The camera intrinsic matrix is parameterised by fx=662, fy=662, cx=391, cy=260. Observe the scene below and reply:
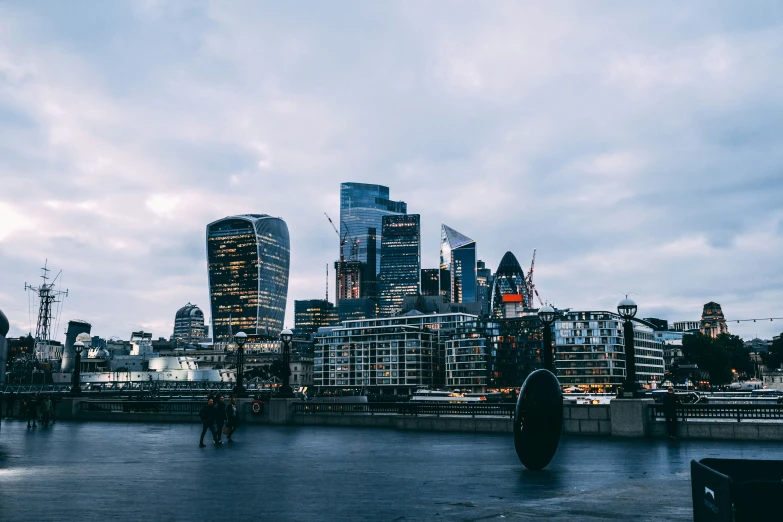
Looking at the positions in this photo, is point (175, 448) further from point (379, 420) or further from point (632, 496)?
point (632, 496)

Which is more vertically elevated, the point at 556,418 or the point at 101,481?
the point at 556,418

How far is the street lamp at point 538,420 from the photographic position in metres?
16.2

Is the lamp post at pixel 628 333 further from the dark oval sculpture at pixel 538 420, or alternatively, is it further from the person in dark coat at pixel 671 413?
the dark oval sculpture at pixel 538 420

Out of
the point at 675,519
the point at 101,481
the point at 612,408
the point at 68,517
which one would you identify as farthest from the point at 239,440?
the point at 675,519

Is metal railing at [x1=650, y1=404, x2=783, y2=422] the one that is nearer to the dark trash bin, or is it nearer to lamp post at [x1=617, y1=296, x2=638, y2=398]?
lamp post at [x1=617, y1=296, x2=638, y2=398]

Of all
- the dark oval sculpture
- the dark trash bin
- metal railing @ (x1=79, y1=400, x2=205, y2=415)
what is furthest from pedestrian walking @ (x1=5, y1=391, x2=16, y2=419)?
the dark trash bin

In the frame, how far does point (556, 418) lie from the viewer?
647 inches

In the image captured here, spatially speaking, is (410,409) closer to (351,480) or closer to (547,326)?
(547,326)

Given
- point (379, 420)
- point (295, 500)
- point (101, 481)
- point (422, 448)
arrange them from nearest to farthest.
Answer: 1. point (295, 500)
2. point (101, 481)
3. point (422, 448)
4. point (379, 420)

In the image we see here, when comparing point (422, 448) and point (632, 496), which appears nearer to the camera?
point (632, 496)

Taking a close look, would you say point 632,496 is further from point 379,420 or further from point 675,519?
point 379,420

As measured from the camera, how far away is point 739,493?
505 cm

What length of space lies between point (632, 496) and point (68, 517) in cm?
994

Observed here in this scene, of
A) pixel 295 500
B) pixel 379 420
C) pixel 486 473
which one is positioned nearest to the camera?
pixel 295 500
